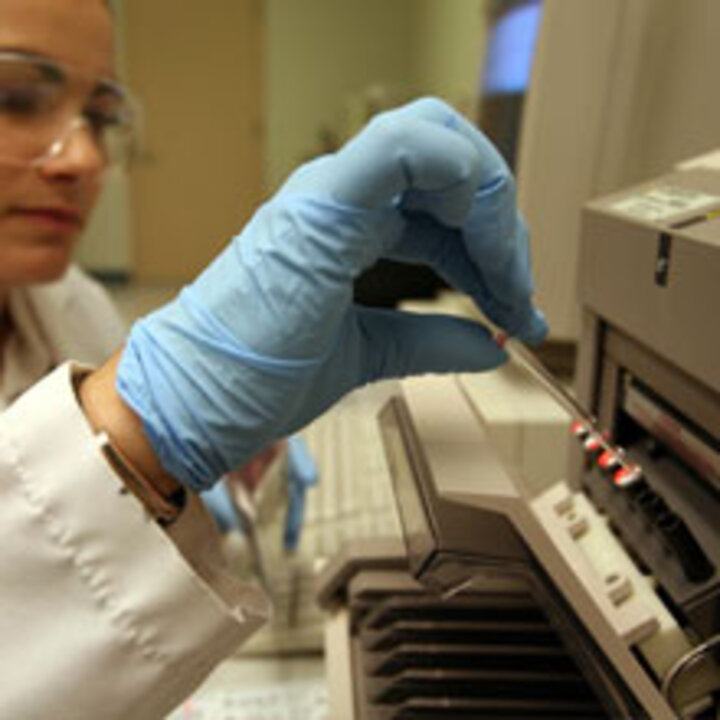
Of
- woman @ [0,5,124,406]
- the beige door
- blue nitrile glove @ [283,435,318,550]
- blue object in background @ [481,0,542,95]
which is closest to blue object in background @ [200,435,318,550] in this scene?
blue nitrile glove @ [283,435,318,550]

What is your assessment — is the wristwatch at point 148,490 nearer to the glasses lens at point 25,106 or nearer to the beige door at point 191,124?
the glasses lens at point 25,106

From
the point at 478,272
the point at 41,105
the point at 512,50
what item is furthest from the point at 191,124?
the point at 478,272

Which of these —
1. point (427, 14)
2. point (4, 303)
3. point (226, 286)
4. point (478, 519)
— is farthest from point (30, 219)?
point (427, 14)

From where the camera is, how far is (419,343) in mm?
545

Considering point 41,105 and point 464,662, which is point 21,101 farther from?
point 464,662

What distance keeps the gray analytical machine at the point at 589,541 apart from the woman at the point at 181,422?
0.10 metres

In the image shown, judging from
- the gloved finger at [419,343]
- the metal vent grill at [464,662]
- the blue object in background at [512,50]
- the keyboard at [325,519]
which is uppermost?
the blue object in background at [512,50]

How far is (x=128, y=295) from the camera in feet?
12.0

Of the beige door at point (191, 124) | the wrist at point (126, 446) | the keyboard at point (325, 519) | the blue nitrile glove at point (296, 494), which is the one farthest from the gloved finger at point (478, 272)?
the beige door at point (191, 124)

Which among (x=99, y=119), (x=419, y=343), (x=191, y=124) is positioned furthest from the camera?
(x=191, y=124)

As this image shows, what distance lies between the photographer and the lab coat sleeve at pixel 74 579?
46cm

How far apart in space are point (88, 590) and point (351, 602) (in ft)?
0.84

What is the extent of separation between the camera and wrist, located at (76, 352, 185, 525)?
465 mm

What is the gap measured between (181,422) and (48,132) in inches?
22.3
